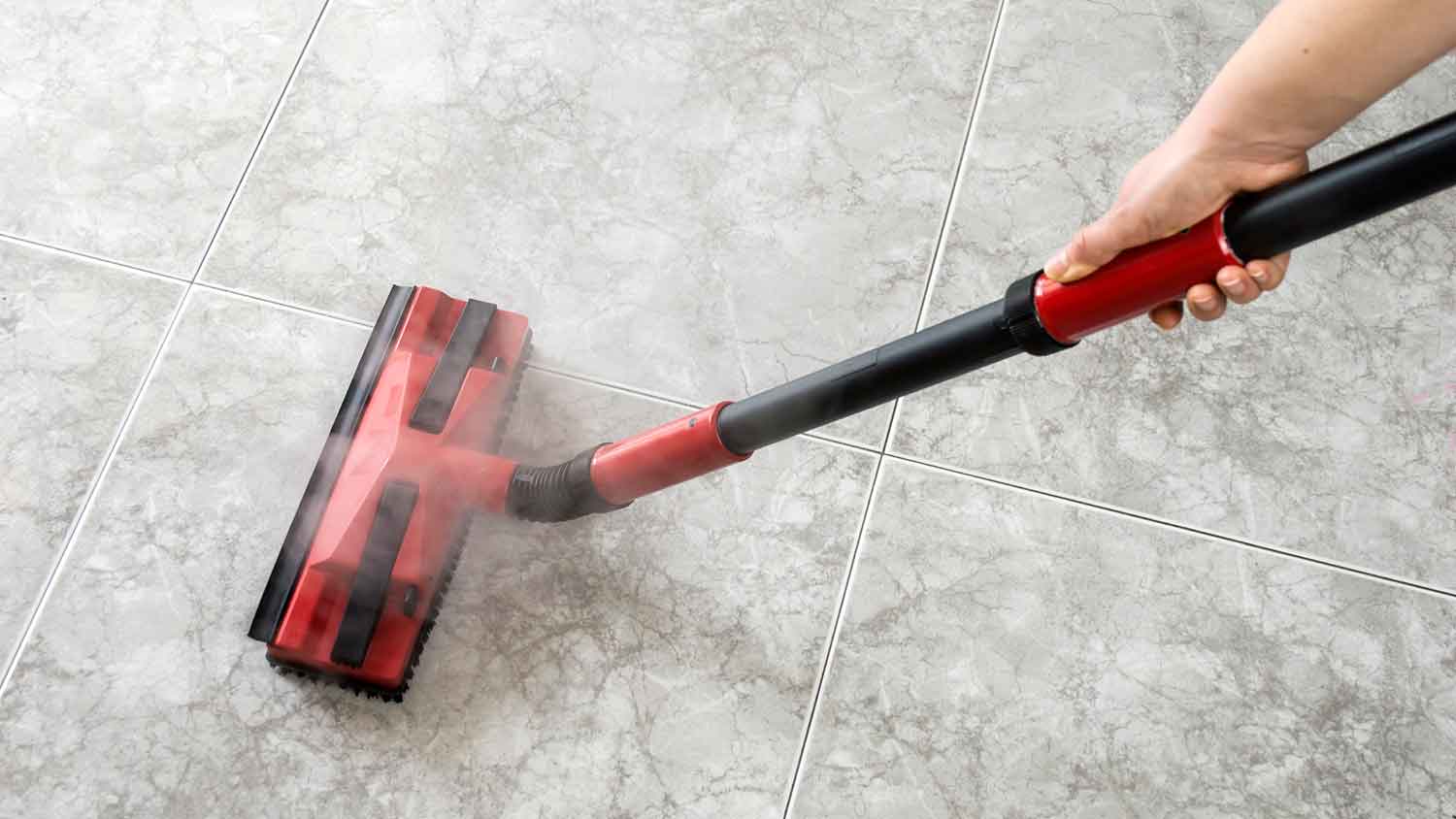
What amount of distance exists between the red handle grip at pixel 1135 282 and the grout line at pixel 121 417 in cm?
76

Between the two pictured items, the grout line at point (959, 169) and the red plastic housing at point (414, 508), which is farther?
the grout line at point (959, 169)

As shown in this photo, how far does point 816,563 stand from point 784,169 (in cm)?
41

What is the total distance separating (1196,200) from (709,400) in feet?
1.90

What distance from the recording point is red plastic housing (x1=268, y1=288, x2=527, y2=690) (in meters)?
1.00

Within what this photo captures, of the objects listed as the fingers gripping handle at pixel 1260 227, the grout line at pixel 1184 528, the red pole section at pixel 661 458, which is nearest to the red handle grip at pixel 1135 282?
the fingers gripping handle at pixel 1260 227

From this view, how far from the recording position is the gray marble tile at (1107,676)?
41.8 inches

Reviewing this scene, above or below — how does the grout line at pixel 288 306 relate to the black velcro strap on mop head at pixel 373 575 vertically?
above

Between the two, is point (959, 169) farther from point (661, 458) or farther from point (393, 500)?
point (393, 500)

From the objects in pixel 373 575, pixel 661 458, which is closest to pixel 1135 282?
pixel 661 458

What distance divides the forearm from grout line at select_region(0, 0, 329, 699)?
34.1 inches

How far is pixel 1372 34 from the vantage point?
0.61 m

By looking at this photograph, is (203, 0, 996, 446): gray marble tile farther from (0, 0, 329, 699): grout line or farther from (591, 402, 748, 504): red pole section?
(591, 402, 748, 504): red pole section

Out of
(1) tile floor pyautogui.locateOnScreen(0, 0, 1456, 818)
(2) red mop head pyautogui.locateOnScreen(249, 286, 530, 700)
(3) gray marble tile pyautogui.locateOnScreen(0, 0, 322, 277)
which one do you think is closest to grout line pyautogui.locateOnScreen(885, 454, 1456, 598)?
(1) tile floor pyautogui.locateOnScreen(0, 0, 1456, 818)

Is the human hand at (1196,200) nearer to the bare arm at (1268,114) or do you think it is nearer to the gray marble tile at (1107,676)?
the bare arm at (1268,114)
